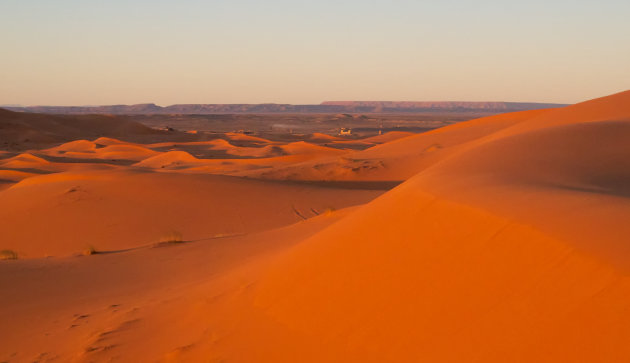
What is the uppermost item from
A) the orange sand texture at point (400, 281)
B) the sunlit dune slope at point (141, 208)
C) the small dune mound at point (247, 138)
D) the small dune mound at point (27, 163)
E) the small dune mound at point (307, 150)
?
the orange sand texture at point (400, 281)

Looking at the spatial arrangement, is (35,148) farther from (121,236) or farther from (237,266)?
(237,266)

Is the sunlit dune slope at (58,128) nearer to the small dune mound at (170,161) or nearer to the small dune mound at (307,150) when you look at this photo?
the small dune mound at (170,161)

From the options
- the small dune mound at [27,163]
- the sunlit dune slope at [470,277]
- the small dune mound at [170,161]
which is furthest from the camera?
the small dune mound at [170,161]

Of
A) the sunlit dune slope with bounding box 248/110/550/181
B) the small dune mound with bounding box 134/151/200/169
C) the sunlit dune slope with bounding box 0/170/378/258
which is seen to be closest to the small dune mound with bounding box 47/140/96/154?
the small dune mound with bounding box 134/151/200/169

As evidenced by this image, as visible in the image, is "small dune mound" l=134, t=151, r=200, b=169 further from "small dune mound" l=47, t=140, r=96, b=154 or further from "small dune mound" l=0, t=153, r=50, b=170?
"small dune mound" l=47, t=140, r=96, b=154

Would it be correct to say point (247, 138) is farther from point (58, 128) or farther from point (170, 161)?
point (58, 128)

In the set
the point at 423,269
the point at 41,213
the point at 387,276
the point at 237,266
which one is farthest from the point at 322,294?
the point at 41,213

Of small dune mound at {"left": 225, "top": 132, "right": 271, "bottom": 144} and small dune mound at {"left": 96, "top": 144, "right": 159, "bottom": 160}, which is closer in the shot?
small dune mound at {"left": 96, "top": 144, "right": 159, "bottom": 160}

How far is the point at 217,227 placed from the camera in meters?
14.3

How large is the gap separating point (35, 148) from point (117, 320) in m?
47.5

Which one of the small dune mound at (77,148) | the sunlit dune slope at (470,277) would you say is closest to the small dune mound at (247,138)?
the small dune mound at (77,148)

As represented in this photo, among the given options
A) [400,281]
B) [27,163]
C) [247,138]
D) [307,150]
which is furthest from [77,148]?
[400,281]

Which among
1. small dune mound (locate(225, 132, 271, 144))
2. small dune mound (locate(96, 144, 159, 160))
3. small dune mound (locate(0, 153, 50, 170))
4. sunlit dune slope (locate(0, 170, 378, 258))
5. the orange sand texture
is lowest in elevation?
small dune mound (locate(96, 144, 159, 160))

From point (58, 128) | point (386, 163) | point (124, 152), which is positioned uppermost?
point (386, 163)
